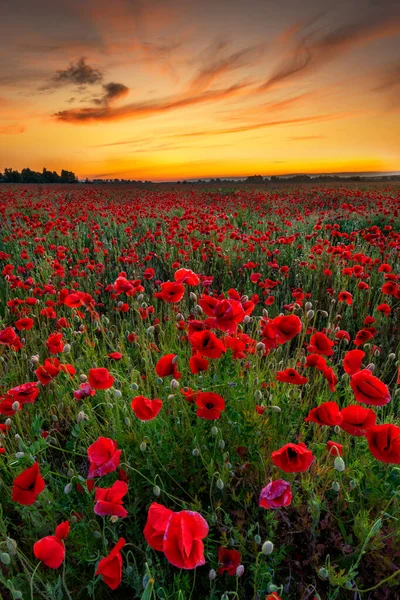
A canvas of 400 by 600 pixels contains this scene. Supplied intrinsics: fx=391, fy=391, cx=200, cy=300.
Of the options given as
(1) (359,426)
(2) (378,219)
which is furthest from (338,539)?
(2) (378,219)

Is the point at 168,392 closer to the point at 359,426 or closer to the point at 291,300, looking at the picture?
the point at 359,426

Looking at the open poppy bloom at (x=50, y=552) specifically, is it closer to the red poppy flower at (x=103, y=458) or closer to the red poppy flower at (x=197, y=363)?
the red poppy flower at (x=103, y=458)

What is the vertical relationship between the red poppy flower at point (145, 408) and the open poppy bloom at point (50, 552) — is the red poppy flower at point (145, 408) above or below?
above

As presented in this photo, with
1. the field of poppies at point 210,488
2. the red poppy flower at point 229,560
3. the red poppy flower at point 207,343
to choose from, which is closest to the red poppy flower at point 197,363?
the field of poppies at point 210,488

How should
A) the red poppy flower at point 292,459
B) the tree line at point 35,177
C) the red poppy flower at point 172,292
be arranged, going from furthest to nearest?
the tree line at point 35,177 → the red poppy flower at point 172,292 → the red poppy flower at point 292,459

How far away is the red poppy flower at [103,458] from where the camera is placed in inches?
52.7

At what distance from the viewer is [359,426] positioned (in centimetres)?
137

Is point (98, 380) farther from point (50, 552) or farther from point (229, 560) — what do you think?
point (229, 560)

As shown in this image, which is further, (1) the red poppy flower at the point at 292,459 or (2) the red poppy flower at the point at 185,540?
(1) the red poppy flower at the point at 292,459

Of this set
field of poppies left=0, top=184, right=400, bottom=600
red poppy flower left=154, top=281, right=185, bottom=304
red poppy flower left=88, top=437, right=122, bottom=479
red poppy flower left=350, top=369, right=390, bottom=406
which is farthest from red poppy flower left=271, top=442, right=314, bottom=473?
red poppy flower left=154, top=281, right=185, bottom=304

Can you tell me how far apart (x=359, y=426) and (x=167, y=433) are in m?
0.98

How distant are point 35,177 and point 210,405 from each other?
2150 inches

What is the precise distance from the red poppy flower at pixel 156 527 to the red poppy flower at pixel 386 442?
2.21ft

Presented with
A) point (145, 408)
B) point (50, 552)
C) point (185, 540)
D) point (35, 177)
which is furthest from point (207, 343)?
point (35, 177)
